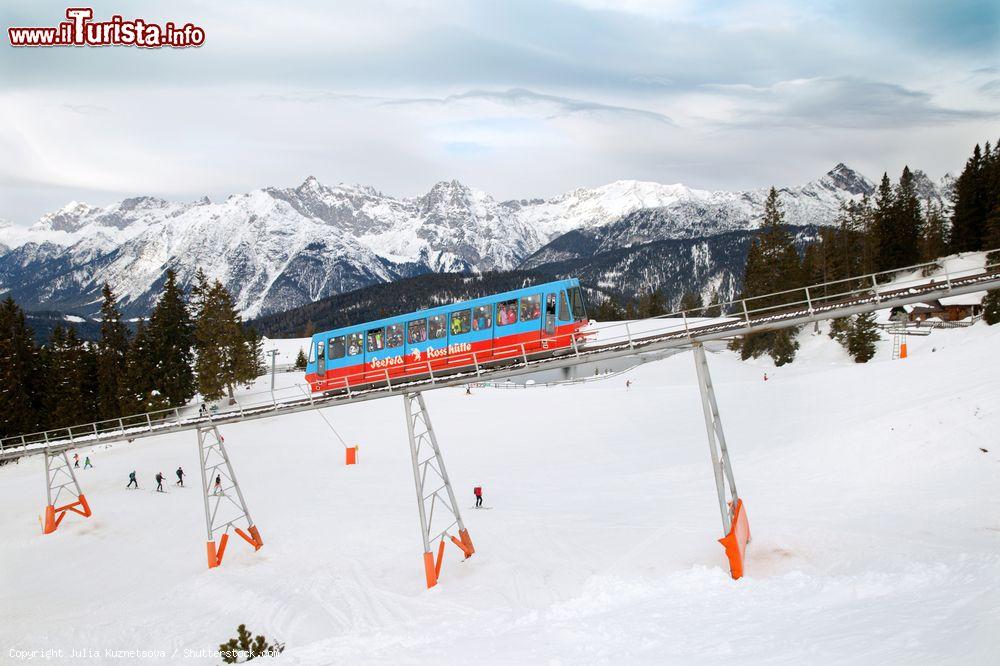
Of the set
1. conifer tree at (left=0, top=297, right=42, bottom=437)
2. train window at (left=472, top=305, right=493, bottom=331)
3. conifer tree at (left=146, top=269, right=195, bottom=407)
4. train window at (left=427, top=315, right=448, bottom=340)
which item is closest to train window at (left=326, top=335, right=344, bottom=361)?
train window at (left=427, top=315, right=448, bottom=340)

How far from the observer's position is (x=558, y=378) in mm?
88875

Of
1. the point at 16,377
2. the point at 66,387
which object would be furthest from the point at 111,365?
the point at 16,377

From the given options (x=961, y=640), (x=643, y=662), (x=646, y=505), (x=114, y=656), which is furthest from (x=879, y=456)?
(x=114, y=656)

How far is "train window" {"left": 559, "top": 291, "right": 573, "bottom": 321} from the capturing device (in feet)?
92.9

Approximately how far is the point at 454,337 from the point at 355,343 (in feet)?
22.8

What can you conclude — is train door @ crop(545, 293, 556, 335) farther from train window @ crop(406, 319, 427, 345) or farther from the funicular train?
train window @ crop(406, 319, 427, 345)

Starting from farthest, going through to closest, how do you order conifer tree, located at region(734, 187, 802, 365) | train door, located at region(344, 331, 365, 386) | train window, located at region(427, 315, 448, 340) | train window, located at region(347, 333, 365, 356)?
conifer tree, located at region(734, 187, 802, 365) < train window, located at region(347, 333, 365, 356) < train door, located at region(344, 331, 365, 386) < train window, located at region(427, 315, 448, 340)

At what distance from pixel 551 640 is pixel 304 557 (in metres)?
15.9

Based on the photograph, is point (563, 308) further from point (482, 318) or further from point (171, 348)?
point (171, 348)

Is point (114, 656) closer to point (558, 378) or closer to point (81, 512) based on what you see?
point (81, 512)

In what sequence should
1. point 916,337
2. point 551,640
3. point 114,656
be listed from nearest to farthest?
point 551,640, point 114,656, point 916,337

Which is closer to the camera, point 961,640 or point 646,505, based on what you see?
point 961,640

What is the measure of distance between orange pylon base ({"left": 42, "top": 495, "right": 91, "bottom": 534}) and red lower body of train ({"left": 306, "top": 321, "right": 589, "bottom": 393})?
17.4 meters

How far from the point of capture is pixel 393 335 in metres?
33.1
